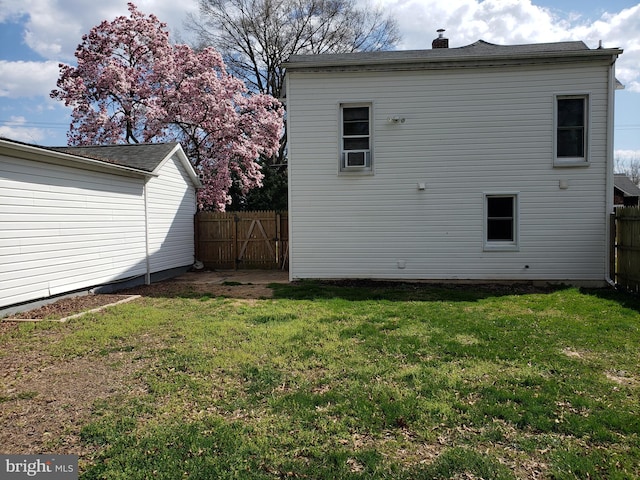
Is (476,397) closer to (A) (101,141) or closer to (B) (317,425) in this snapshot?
(B) (317,425)

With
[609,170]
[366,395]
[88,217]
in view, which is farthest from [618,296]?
[88,217]

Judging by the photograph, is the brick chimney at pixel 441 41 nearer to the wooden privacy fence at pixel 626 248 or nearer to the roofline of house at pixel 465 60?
the roofline of house at pixel 465 60

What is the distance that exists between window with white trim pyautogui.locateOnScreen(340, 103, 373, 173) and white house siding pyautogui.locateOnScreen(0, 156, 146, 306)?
5.40 meters

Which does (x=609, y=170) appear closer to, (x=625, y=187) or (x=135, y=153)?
(x=135, y=153)

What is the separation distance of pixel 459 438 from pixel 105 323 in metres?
5.44

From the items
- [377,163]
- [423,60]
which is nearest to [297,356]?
[377,163]

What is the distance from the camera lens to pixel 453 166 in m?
9.69

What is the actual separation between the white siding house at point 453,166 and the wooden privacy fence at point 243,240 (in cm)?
321

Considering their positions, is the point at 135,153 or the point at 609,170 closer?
the point at 609,170

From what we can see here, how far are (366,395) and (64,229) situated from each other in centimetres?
714

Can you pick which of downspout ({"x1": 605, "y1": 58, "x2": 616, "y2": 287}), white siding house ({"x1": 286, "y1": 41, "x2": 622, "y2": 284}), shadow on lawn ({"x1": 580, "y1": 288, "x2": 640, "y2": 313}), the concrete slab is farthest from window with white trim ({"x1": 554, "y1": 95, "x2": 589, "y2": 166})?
the concrete slab

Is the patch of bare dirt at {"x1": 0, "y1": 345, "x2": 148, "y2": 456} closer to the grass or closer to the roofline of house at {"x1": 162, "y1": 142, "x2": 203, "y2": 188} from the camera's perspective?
the grass

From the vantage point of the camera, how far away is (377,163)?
9.83 meters

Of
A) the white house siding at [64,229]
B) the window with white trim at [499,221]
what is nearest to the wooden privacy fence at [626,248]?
the window with white trim at [499,221]
